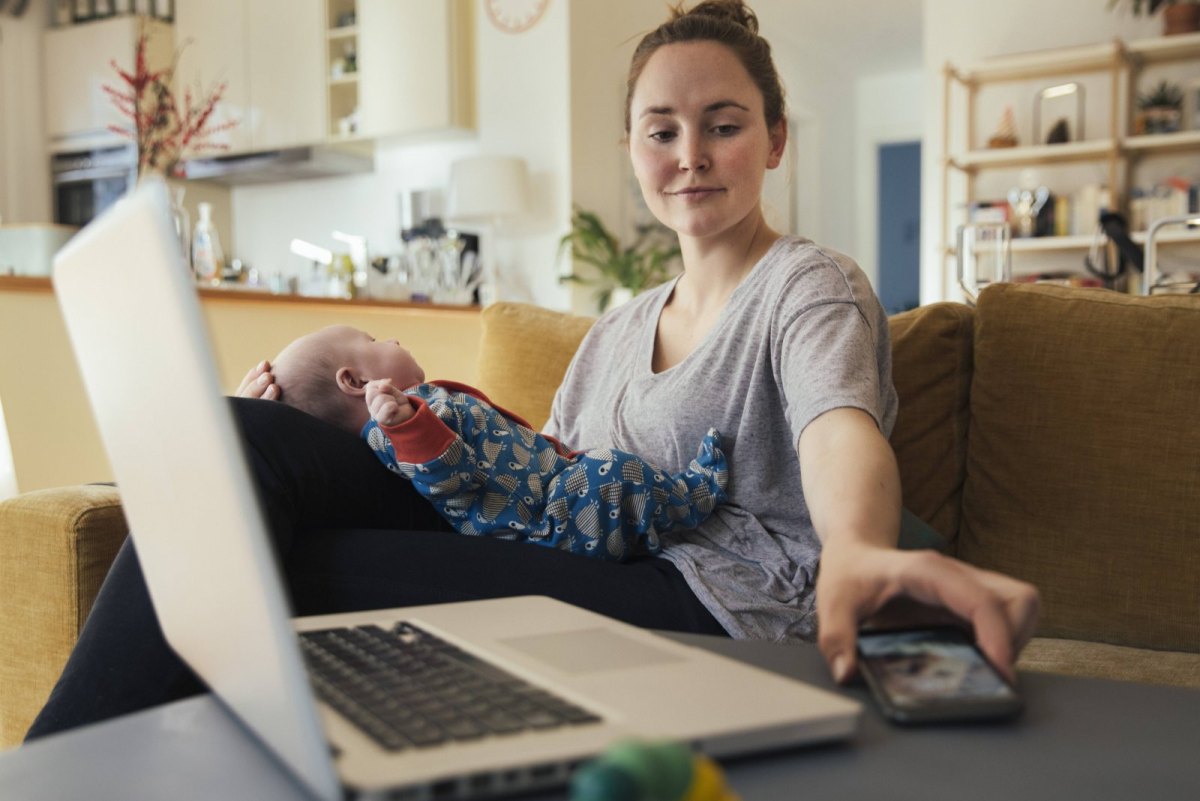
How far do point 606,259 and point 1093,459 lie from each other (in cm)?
400

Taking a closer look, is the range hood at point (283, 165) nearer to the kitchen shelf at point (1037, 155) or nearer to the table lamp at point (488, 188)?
the table lamp at point (488, 188)

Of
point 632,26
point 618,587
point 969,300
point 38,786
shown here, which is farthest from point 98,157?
point 38,786

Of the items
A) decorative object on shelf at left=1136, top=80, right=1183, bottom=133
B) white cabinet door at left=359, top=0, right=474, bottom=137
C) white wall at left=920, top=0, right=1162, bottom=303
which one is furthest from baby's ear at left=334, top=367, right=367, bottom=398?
decorative object on shelf at left=1136, top=80, right=1183, bottom=133

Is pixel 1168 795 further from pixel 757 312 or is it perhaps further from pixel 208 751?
pixel 757 312

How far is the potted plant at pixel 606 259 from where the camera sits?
518cm

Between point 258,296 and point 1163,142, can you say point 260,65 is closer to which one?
point 258,296

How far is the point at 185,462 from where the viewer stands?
1.57 feet

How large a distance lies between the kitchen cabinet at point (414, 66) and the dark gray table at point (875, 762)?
506 cm

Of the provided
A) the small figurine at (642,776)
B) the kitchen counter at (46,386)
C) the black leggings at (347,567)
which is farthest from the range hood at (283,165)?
the small figurine at (642,776)

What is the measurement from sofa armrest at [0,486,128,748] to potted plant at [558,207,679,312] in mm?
3751

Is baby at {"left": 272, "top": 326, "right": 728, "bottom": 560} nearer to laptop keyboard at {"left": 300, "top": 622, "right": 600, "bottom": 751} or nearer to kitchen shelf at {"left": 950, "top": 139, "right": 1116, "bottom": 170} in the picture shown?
laptop keyboard at {"left": 300, "top": 622, "right": 600, "bottom": 751}

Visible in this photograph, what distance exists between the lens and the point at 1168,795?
0.48 meters

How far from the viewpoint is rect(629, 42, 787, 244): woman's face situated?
54.4 inches

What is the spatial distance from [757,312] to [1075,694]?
708 mm
